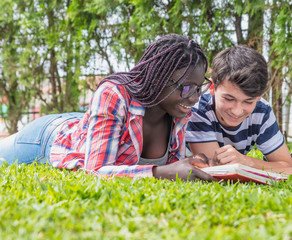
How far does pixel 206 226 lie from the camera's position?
1.57 metres

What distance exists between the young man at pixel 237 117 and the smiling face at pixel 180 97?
0.38 meters

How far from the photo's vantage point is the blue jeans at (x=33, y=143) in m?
3.54

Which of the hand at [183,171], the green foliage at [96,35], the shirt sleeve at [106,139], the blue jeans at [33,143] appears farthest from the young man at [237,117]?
the green foliage at [96,35]

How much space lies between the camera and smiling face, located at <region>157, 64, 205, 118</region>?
2719 millimetres

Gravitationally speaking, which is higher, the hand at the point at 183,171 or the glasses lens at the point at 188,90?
the glasses lens at the point at 188,90

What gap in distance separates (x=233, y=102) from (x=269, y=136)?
608mm

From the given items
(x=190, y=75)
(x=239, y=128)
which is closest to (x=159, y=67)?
(x=190, y=75)

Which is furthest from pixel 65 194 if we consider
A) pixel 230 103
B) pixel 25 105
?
pixel 25 105

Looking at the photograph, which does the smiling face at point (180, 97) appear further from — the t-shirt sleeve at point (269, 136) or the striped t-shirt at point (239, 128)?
the t-shirt sleeve at point (269, 136)

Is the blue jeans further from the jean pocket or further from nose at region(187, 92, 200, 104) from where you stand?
nose at region(187, 92, 200, 104)

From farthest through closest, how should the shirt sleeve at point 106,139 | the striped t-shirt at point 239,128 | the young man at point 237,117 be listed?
the striped t-shirt at point 239,128 → the young man at point 237,117 → the shirt sleeve at point 106,139

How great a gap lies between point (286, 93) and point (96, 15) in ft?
12.3

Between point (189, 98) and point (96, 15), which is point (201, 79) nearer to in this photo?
point (189, 98)

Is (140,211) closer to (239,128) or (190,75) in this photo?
(190,75)
